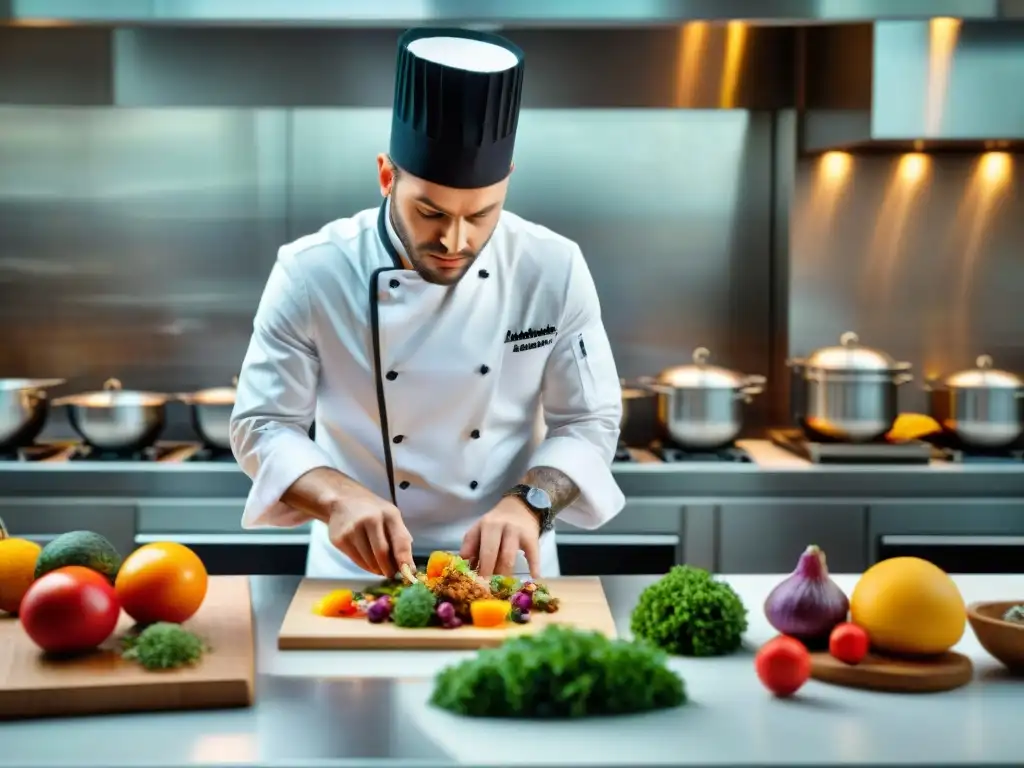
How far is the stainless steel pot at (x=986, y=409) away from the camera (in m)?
3.43

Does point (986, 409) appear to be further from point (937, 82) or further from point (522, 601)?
point (522, 601)

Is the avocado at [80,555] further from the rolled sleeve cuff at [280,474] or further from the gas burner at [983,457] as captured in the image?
the gas burner at [983,457]

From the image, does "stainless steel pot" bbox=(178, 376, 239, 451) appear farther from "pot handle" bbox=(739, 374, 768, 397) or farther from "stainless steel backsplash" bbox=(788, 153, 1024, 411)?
"stainless steel backsplash" bbox=(788, 153, 1024, 411)

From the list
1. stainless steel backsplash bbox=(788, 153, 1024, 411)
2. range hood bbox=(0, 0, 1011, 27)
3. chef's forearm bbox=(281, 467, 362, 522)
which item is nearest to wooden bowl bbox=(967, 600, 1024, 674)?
chef's forearm bbox=(281, 467, 362, 522)

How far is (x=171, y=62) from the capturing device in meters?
3.76

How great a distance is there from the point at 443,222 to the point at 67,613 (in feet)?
2.67

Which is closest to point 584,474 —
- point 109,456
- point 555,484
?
point 555,484

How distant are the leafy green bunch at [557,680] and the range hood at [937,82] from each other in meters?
2.34

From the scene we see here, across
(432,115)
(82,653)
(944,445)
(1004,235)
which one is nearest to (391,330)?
(432,115)

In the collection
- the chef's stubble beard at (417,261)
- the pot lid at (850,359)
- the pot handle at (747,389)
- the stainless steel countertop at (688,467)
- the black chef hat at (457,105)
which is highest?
the black chef hat at (457,105)

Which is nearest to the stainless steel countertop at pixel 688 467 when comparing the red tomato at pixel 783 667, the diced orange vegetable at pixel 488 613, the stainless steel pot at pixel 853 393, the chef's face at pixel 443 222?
the stainless steel pot at pixel 853 393

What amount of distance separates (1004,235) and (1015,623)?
2.57m

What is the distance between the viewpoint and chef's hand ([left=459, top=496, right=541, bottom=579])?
6.20ft

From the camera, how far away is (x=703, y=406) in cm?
340
